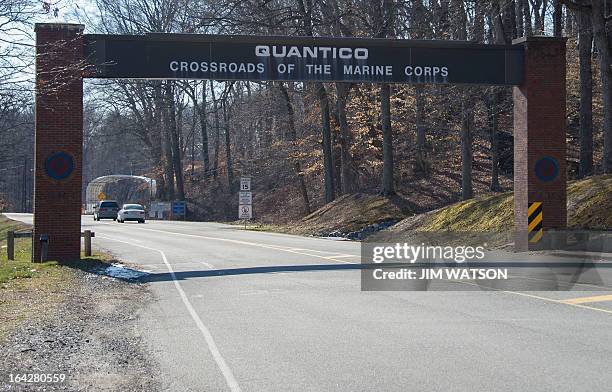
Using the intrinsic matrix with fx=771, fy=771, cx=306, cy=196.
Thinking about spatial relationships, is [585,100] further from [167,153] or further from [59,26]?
[167,153]

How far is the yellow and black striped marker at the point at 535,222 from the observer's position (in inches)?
958

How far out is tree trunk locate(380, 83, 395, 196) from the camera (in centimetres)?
3938

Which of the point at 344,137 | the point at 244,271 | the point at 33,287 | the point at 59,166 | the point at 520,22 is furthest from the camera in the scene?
the point at 344,137

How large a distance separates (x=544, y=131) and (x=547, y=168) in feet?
3.95

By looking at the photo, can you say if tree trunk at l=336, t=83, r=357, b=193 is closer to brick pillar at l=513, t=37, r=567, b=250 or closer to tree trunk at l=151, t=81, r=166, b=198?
brick pillar at l=513, t=37, r=567, b=250

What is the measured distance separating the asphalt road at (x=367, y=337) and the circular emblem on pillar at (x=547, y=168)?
9.80m

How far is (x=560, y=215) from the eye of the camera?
2508 cm

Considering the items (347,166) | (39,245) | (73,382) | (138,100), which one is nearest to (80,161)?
(39,245)

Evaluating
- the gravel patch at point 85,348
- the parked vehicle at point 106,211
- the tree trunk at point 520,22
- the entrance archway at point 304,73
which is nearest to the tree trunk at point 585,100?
the tree trunk at point 520,22

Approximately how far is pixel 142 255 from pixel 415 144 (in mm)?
27587

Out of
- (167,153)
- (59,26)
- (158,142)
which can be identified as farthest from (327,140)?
(158,142)

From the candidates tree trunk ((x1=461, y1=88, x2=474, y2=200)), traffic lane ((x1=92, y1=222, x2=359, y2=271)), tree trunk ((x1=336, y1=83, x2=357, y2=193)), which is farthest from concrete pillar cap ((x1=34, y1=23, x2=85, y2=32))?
tree trunk ((x1=336, y1=83, x2=357, y2=193))

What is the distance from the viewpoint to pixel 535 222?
24344mm

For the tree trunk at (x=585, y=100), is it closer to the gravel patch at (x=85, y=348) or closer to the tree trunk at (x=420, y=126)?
the tree trunk at (x=420, y=126)
